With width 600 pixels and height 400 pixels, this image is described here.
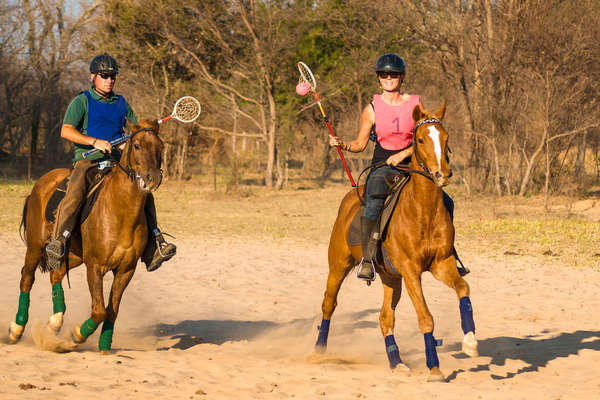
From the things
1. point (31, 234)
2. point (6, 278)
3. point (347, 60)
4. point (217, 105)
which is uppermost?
point (347, 60)

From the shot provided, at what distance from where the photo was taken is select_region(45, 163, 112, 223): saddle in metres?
7.22

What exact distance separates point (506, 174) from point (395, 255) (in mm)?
21987

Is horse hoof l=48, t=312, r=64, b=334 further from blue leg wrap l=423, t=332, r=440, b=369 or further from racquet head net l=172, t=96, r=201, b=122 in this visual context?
blue leg wrap l=423, t=332, r=440, b=369

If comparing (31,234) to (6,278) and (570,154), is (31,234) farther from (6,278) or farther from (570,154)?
(570,154)

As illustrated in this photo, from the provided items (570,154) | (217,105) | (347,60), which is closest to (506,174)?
(570,154)

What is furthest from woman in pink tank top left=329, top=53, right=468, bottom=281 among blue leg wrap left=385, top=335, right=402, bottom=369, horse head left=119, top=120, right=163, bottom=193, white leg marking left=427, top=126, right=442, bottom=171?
horse head left=119, top=120, right=163, bottom=193

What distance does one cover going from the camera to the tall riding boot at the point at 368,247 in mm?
6762

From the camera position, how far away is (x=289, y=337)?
8602 millimetres

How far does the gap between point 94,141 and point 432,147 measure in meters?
3.28

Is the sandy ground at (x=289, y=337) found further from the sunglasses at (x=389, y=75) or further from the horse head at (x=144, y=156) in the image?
the sunglasses at (x=389, y=75)

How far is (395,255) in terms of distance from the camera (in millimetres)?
6492

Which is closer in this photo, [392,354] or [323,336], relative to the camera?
[392,354]

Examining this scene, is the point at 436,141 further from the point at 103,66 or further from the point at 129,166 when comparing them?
the point at 103,66

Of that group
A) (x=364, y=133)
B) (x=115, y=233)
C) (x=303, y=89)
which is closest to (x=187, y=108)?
(x=303, y=89)
